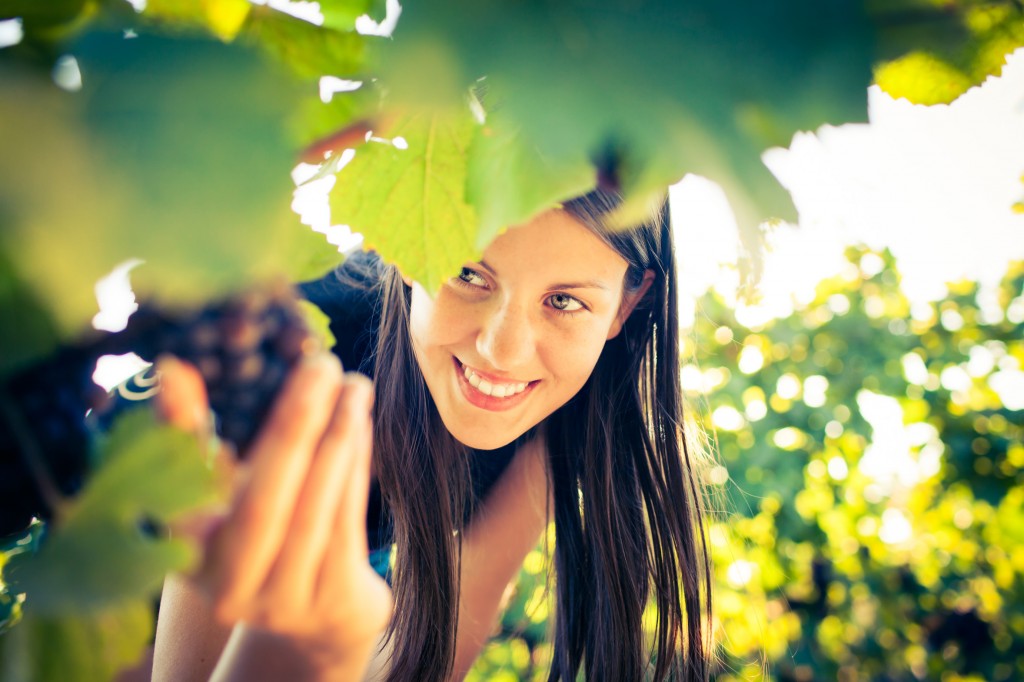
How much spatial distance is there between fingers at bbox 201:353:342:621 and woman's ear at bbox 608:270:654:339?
996 mm

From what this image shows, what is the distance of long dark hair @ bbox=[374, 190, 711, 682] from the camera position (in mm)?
1342

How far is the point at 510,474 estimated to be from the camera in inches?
68.1

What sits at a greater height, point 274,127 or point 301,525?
point 274,127

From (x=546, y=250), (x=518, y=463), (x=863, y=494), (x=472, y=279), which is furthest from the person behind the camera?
(x=863, y=494)

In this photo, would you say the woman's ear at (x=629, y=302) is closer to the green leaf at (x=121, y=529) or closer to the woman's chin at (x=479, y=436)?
the woman's chin at (x=479, y=436)

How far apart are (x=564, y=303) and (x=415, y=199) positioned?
2.22 feet

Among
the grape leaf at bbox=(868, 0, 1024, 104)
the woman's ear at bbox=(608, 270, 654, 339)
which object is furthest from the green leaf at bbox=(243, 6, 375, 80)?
the woman's ear at bbox=(608, 270, 654, 339)

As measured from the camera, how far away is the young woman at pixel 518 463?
1000mm

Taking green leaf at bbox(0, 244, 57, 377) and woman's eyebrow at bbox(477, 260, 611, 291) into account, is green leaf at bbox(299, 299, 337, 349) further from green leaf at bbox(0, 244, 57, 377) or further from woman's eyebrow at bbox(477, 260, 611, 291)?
woman's eyebrow at bbox(477, 260, 611, 291)

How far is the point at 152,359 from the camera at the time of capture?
0.35 meters

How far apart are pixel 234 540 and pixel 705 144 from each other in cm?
27

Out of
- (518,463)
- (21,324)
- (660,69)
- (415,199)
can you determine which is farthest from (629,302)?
(21,324)

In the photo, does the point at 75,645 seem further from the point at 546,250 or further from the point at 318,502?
the point at 546,250

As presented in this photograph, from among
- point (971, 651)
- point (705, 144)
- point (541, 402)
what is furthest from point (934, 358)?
point (705, 144)
